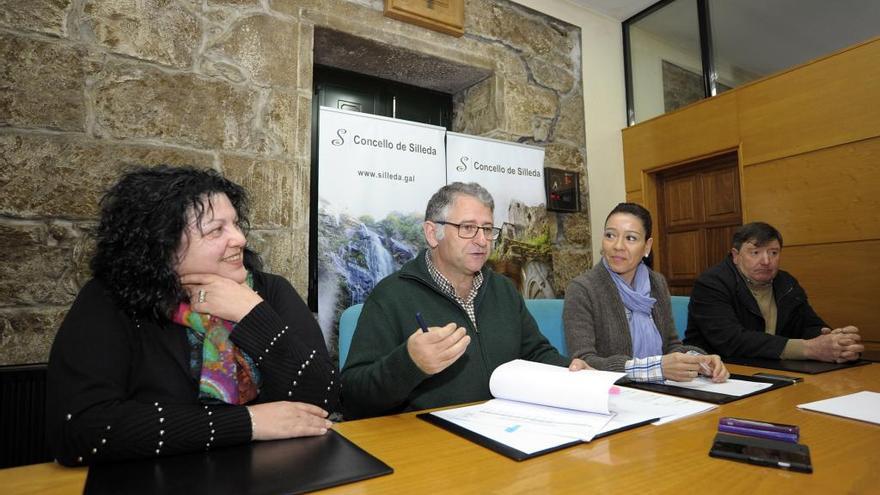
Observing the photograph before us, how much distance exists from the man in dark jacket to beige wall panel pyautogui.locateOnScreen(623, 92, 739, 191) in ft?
4.12

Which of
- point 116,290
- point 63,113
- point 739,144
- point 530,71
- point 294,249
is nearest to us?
point 116,290

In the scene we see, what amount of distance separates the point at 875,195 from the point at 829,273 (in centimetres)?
50

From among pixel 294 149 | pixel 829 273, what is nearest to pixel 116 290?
pixel 294 149

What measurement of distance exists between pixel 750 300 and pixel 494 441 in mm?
2120

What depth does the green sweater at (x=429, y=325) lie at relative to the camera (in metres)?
1.24

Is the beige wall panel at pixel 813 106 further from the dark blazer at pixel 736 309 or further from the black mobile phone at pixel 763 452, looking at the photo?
the black mobile phone at pixel 763 452

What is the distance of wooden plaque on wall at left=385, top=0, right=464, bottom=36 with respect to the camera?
9.77 ft

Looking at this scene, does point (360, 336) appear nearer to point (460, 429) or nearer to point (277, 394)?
point (277, 394)

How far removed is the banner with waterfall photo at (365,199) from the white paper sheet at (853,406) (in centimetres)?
210

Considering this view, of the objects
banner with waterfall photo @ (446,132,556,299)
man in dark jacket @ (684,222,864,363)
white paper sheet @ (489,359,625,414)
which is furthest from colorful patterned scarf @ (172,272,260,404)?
banner with waterfall photo @ (446,132,556,299)

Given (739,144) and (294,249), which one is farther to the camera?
(739,144)

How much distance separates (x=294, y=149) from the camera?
8.70 feet

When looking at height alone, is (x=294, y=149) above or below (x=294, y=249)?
above

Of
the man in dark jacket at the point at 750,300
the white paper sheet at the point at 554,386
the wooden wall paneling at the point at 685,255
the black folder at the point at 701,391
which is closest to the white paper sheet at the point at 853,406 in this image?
the black folder at the point at 701,391
